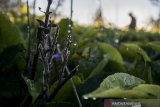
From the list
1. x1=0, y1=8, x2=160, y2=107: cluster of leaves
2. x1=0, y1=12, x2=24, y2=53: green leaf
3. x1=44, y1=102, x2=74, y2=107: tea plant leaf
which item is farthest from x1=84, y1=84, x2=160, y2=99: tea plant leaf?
x1=0, y1=12, x2=24, y2=53: green leaf

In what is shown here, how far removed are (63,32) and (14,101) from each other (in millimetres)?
257

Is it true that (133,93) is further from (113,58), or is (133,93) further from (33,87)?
(113,58)

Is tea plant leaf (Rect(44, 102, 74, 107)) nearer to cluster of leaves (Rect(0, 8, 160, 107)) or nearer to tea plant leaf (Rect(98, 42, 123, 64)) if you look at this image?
cluster of leaves (Rect(0, 8, 160, 107))

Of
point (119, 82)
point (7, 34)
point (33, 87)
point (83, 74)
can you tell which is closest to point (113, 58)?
point (83, 74)

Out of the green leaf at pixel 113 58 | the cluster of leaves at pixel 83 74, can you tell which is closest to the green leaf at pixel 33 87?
the cluster of leaves at pixel 83 74

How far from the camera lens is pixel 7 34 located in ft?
3.68

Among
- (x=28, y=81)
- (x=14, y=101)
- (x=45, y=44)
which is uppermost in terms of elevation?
(x=45, y=44)

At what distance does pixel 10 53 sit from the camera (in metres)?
1.08

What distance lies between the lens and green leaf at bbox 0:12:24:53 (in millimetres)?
1108

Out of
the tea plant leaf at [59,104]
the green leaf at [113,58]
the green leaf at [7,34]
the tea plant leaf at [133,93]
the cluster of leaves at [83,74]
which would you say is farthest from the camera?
the green leaf at [113,58]

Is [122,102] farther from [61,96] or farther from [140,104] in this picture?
[61,96]

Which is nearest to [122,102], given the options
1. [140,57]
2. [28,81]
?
[28,81]

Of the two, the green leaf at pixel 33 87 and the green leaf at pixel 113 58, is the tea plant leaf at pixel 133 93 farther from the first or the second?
the green leaf at pixel 113 58

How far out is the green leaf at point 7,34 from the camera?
111cm
